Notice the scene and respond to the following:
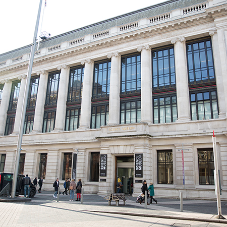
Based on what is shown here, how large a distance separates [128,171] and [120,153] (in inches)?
99.2

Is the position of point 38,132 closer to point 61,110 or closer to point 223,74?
point 61,110

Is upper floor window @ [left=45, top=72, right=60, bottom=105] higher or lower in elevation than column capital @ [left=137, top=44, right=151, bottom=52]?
lower

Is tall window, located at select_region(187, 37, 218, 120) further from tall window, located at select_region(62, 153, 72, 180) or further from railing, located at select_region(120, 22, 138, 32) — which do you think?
tall window, located at select_region(62, 153, 72, 180)

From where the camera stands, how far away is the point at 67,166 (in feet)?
91.1

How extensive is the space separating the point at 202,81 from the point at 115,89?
948cm

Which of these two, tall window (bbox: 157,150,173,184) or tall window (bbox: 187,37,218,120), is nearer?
tall window (bbox: 157,150,173,184)

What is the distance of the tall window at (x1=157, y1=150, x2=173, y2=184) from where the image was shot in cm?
2200

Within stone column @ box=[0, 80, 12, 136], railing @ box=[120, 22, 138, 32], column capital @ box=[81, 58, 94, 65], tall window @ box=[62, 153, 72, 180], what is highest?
railing @ box=[120, 22, 138, 32]

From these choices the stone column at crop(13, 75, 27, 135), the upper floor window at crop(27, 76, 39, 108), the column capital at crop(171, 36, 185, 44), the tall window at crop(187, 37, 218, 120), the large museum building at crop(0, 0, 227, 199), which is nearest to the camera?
the large museum building at crop(0, 0, 227, 199)

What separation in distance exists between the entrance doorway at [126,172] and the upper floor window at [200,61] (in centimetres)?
1068

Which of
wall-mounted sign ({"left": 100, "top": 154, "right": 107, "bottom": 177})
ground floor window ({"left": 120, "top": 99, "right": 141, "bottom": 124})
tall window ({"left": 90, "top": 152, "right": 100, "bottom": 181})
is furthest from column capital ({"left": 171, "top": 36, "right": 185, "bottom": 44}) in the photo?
tall window ({"left": 90, "top": 152, "right": 100, "bottom": 181})

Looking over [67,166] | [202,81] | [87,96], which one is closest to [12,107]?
[87,96]

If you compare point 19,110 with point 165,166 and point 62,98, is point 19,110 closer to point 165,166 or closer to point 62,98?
point 62,98

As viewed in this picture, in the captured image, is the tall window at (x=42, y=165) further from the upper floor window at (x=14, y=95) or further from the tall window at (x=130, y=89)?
the tall window at (x=130, y=89)
